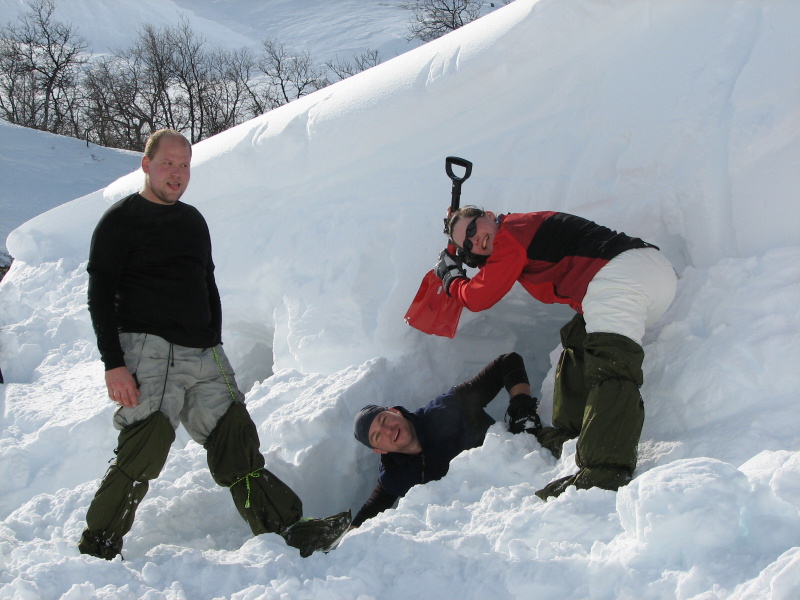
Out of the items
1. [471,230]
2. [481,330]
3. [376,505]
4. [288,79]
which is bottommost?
[376,505]

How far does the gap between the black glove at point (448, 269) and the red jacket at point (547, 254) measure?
0.19 meters

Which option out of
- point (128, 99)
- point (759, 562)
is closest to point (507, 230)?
point (759, 562)

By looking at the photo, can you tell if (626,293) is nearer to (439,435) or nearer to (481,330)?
(439,435)

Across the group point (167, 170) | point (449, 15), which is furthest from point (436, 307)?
point (449, 15)

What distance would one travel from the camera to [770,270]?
2500 mm

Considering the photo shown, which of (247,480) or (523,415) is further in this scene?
(523,415)

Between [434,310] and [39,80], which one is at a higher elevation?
[39,80]

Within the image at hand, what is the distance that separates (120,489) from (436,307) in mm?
1458

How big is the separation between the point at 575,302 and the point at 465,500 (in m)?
0.83

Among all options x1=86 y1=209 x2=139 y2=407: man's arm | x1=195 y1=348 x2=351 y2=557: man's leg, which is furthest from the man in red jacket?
x1=86 y1=209 x2=139 y2=407: man's arm

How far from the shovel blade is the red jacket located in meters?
0.37

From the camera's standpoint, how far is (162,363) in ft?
7.14

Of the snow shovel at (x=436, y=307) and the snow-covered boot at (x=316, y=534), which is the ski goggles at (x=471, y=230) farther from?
the snow-covered boot at (x=316, y=534)

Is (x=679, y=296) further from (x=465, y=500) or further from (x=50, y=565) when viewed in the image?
(x=50, y=565)
